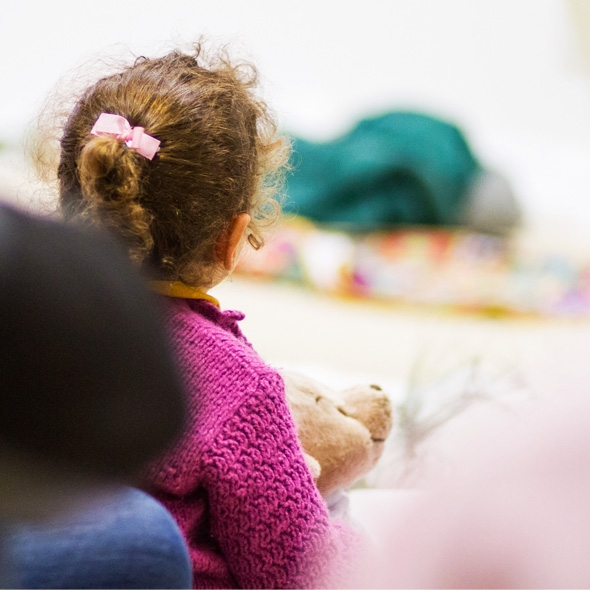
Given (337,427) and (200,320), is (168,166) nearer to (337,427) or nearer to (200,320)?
(200,320)

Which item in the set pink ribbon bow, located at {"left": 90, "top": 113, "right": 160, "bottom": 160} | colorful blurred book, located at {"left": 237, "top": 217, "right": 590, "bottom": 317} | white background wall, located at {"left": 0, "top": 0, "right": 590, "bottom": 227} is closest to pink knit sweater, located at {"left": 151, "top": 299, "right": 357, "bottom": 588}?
pink ribbon bow, located at {"left": 90, "top": 113, "right": 160, "bottom": 160}

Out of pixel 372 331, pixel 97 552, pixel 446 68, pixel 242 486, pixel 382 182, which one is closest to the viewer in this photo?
pixel 97 552

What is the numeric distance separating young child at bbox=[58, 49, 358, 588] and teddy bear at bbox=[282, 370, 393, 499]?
9cm

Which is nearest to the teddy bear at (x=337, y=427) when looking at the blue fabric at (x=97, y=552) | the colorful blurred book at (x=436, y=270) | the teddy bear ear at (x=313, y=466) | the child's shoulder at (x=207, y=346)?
the teddy bear ear at (x=313, y=466)

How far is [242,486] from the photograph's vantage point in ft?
1.67

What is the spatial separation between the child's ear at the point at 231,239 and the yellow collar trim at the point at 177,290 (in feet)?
0.10

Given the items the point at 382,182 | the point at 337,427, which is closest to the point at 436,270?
the point at 382,182

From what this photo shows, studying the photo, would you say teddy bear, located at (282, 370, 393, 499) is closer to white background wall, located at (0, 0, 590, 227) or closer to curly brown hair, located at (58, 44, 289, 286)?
curly brown hair, located at (58, 44, 289, 286)

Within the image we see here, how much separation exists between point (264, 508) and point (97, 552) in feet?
0.48

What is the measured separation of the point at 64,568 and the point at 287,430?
0.19 m

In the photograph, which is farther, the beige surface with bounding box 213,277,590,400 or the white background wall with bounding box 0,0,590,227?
the white background wall with bounding box 0,0,590,227

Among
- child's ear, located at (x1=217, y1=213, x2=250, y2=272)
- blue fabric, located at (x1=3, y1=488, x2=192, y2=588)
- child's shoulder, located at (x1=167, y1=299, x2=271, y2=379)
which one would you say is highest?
child's ear, located at (x1=217, y1=213, x2=250, y2=272)

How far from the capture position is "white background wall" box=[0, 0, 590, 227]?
225 centimetres

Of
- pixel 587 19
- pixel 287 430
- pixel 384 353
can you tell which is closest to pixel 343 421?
pixel 287 430
